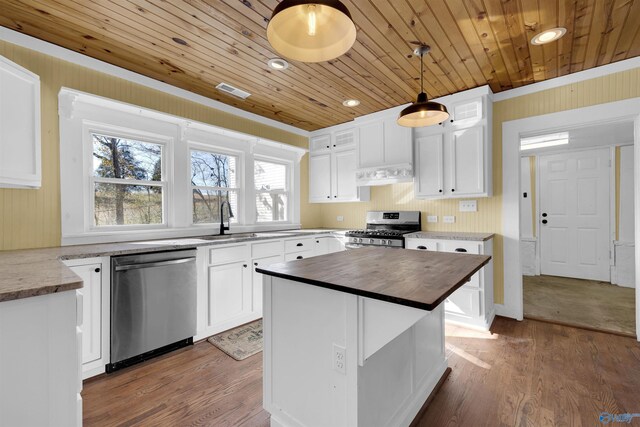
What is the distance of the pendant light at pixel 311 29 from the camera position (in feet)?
3.51

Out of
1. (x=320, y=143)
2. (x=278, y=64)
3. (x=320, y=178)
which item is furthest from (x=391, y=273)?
(x=320, y=143)

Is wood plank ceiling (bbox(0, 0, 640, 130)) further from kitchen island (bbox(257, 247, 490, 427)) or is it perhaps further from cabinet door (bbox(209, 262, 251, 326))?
cabinet door (bbox(209, 262, 251, 326))

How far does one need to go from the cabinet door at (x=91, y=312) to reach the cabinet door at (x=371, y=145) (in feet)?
10.4

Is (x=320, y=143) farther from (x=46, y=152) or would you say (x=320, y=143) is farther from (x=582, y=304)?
(x=582, y=304)

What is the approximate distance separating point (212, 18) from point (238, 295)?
8.16 ft

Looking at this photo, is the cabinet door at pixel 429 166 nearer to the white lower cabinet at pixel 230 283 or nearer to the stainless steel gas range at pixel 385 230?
the stainless steel gas range at pixel 385 230

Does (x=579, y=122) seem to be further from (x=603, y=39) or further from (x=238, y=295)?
(x=238, y=295)

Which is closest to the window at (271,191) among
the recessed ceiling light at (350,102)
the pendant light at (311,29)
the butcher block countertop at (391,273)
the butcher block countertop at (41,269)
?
the recessed ceiling light at (350,102)

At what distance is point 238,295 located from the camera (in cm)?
312

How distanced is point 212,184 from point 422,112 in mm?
2667

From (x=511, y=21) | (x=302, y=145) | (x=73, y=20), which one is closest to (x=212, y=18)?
(x=73, y=20)

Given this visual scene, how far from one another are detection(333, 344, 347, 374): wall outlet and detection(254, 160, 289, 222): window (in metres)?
3.03

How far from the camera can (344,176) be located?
175 inches

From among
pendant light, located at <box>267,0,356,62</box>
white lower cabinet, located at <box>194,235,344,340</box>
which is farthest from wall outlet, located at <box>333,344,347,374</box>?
white lower cabinet, located at <box>194,235,344,340</box>
